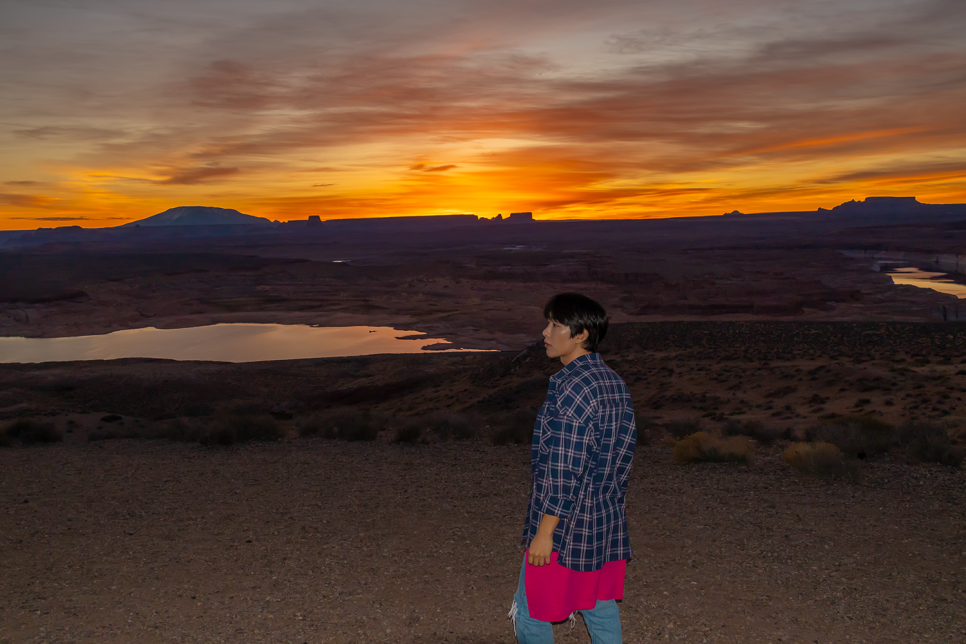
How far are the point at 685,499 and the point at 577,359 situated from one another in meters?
5.48

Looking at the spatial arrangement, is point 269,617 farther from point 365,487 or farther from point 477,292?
point 477,292

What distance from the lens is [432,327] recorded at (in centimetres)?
5141

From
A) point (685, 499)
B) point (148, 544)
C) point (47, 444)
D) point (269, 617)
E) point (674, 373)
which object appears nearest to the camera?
point (269, 617)

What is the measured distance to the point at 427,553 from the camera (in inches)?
254

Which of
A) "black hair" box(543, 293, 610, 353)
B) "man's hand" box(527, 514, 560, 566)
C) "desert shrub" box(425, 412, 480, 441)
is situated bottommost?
"desert shrub" box(425, 412, 480, 441)

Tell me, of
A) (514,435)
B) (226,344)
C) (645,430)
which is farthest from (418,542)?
(226,344)

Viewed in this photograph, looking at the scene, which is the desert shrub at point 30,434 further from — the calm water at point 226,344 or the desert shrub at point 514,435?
the calm water at point 226,344

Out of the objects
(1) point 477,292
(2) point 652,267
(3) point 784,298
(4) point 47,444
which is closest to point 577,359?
(4) point 47,444

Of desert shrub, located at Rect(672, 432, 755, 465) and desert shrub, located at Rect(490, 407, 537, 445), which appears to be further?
desert shrub, located at Rect(490, 407, 537, 445)

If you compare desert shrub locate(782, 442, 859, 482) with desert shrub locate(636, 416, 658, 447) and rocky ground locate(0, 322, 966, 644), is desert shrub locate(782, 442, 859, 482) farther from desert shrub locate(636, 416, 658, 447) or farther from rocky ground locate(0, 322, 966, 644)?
desert shrub locate(636, 416, 658, 447)

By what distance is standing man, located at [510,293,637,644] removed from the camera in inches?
113

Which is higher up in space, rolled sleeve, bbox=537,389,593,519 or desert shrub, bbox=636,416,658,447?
rolled sleeve, bbox=537,389,593,519

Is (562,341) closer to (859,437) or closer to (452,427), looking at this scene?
(859,437)

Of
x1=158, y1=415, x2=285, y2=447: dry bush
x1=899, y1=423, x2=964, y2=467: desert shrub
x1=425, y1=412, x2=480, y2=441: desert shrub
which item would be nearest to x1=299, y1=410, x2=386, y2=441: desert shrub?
x1=158, y1=415, x2=285, y2=447: dry bush
